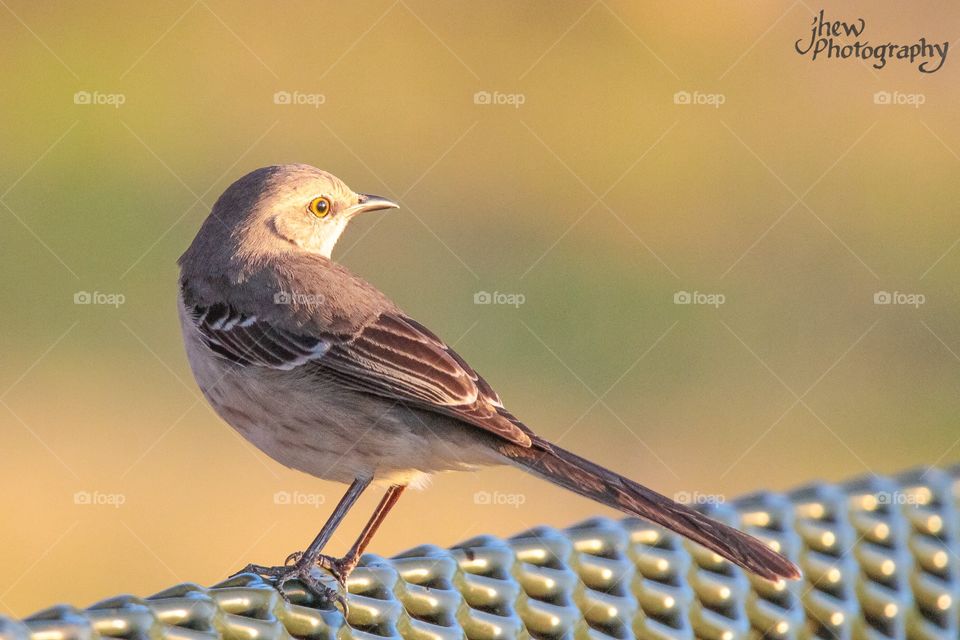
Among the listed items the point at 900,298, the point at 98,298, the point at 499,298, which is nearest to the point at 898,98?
the point at 900,298

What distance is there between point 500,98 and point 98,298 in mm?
3736

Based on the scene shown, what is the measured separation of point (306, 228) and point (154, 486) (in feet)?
9.98

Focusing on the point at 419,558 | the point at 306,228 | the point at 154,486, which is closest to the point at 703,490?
the point at 154,486

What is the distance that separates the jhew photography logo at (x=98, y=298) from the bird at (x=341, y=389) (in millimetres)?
4325

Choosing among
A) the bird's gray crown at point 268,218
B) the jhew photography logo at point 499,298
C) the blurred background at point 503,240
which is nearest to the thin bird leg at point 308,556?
the bird's gray crown at point 268,218

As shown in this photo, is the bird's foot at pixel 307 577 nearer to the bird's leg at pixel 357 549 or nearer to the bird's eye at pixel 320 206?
the bird's leg at pixel 357 549

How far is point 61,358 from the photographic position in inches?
314

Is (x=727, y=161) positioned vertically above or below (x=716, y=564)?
above

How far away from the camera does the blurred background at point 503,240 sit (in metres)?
7.15

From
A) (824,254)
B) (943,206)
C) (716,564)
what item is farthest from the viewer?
(943,206)

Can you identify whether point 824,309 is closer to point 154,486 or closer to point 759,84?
point 759,84

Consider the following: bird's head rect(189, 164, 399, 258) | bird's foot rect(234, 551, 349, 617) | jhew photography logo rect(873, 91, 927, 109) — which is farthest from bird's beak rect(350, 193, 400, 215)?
jhew photography logo rect(873, 91, 927, 109)

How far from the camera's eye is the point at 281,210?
4.42 meters

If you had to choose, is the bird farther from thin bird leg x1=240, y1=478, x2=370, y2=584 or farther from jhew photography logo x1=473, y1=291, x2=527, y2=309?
jhew photography logo x1=473, y1=291, x2=527, y2=309
